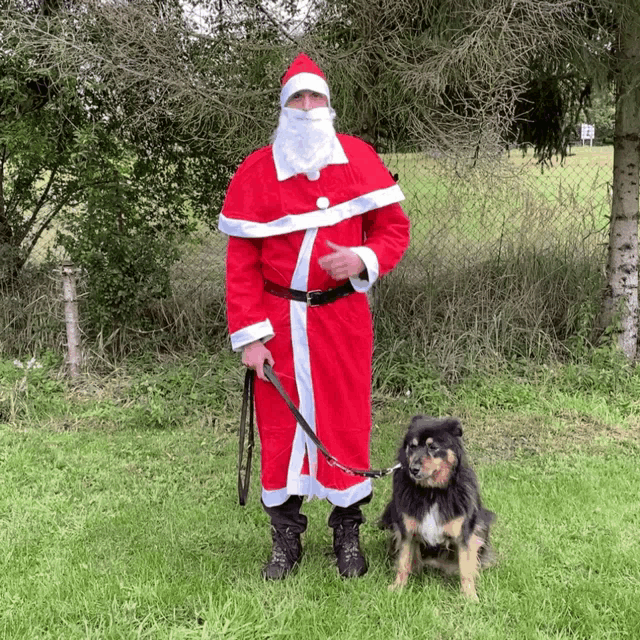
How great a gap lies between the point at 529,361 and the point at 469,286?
0.81m

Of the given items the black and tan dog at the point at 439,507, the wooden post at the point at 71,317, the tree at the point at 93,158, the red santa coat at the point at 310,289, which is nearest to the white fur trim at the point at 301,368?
the red santa coat at the point at 310,289

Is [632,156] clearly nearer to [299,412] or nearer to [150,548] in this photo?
[299,412]

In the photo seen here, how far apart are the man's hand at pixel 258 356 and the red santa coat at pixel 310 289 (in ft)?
0.13

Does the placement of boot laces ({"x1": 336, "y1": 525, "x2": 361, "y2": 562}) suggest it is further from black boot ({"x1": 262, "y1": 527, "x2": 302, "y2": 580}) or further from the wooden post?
the wooden post

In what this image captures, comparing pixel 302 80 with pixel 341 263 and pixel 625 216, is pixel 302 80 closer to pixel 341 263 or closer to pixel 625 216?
pixel 341 263

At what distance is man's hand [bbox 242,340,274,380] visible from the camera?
8.16 ft

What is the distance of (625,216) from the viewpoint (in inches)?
190

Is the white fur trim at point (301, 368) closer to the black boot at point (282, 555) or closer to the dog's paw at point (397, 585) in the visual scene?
the black boot at point (282, 555)

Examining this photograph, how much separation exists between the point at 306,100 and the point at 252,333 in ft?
3.04

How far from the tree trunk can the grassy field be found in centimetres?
44

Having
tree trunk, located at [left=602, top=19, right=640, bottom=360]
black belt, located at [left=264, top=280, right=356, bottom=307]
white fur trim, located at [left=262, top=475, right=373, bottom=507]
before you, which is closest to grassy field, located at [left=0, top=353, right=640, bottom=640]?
white fur trim, located at [left=262, top=475, right=373, bottom=507]

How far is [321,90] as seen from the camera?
2.40m

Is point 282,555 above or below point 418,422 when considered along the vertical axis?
below

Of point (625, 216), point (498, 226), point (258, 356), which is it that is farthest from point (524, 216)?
point (258, 356)
